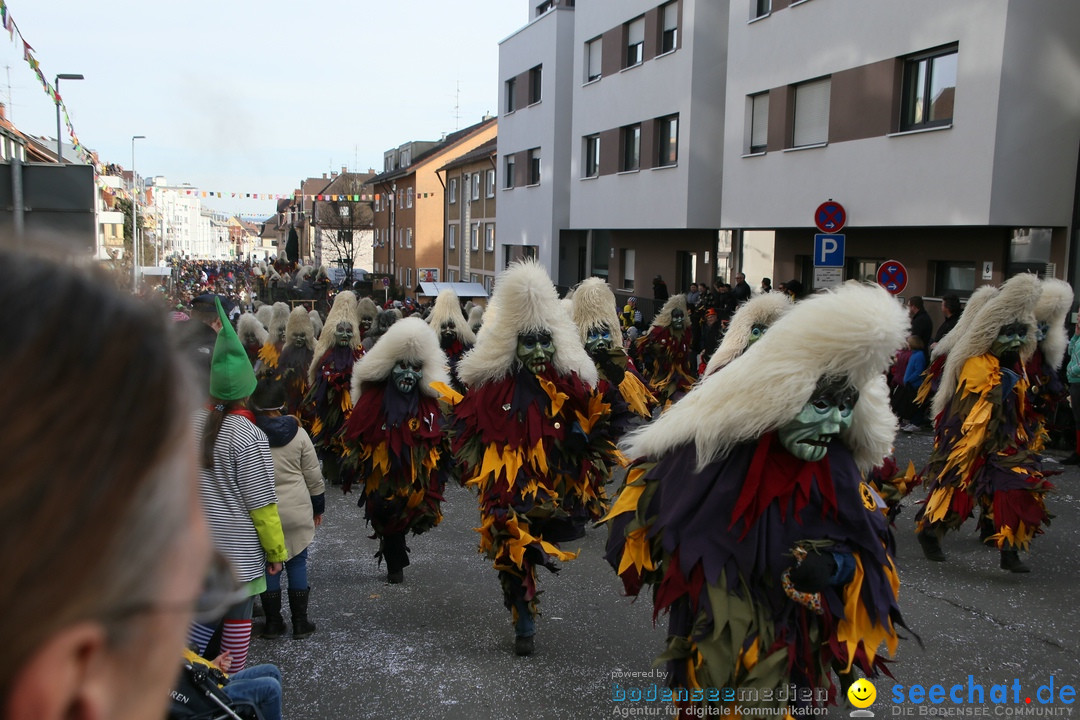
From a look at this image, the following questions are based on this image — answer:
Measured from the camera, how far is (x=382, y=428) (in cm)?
694

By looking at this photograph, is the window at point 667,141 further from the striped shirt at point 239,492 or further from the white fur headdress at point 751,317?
the striped shirt at point 239,492

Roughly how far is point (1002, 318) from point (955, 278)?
9176 mm

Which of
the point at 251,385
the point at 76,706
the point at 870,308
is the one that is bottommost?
the point at 251,385

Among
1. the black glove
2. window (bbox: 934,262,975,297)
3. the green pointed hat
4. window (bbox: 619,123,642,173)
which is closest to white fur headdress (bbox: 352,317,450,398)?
the green pointed hat

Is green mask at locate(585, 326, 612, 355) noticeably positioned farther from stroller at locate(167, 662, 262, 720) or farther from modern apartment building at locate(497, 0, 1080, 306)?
modern apartment building at locate(497, 0, 1080, 306)

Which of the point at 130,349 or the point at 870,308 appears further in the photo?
the point at 870,308

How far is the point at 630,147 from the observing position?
82.1ft

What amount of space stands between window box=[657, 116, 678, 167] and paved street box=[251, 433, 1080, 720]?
16.4 meters

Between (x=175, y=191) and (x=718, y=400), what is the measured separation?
139 metres

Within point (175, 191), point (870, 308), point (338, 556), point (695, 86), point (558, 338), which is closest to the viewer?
point (870, 308)

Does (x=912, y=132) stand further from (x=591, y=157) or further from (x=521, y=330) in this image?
(x=591, y=157)

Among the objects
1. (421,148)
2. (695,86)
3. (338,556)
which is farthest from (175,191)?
(338,556)

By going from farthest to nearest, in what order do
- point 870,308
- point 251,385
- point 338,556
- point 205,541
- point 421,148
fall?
point 421,148, point 338,556, point 251,385, point 870,308, point 205,541

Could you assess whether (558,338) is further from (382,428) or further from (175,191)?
(175,191)
